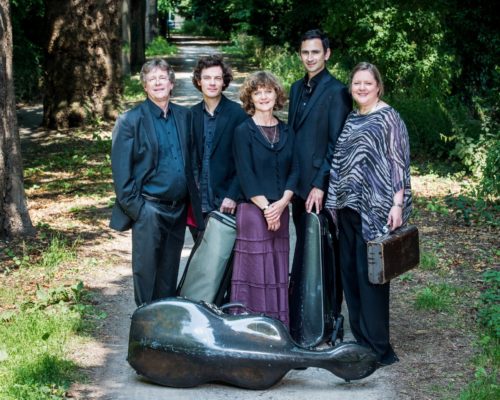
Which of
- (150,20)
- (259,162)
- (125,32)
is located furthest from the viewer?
(150,20)

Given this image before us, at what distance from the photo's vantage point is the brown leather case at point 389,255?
213 inches

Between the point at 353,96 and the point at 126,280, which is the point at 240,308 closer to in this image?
the point at 353,96

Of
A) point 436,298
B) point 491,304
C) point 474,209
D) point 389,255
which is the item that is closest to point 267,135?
point 389,255

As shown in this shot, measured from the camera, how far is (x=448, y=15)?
14.6m

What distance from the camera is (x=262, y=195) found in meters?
5.87

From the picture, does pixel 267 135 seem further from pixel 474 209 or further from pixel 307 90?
pixel 474 209

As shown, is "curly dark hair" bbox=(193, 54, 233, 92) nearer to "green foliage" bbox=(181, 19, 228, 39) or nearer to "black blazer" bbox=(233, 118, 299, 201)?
"black blazer" bbox=(233, 118, 299, 201)

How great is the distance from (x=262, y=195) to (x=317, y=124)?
64 centimetres

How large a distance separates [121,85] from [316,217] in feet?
40.4

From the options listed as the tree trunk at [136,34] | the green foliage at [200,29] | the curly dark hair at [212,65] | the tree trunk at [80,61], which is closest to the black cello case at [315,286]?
the curly dark hair at [212,65]

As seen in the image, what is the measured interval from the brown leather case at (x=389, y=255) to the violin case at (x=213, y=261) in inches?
40.5

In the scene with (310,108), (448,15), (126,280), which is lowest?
(126,280)

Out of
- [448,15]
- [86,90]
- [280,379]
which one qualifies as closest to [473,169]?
[448,15]

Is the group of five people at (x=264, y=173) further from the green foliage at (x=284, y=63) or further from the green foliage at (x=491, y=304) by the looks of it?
the green foliage at (x=284, y=63)
